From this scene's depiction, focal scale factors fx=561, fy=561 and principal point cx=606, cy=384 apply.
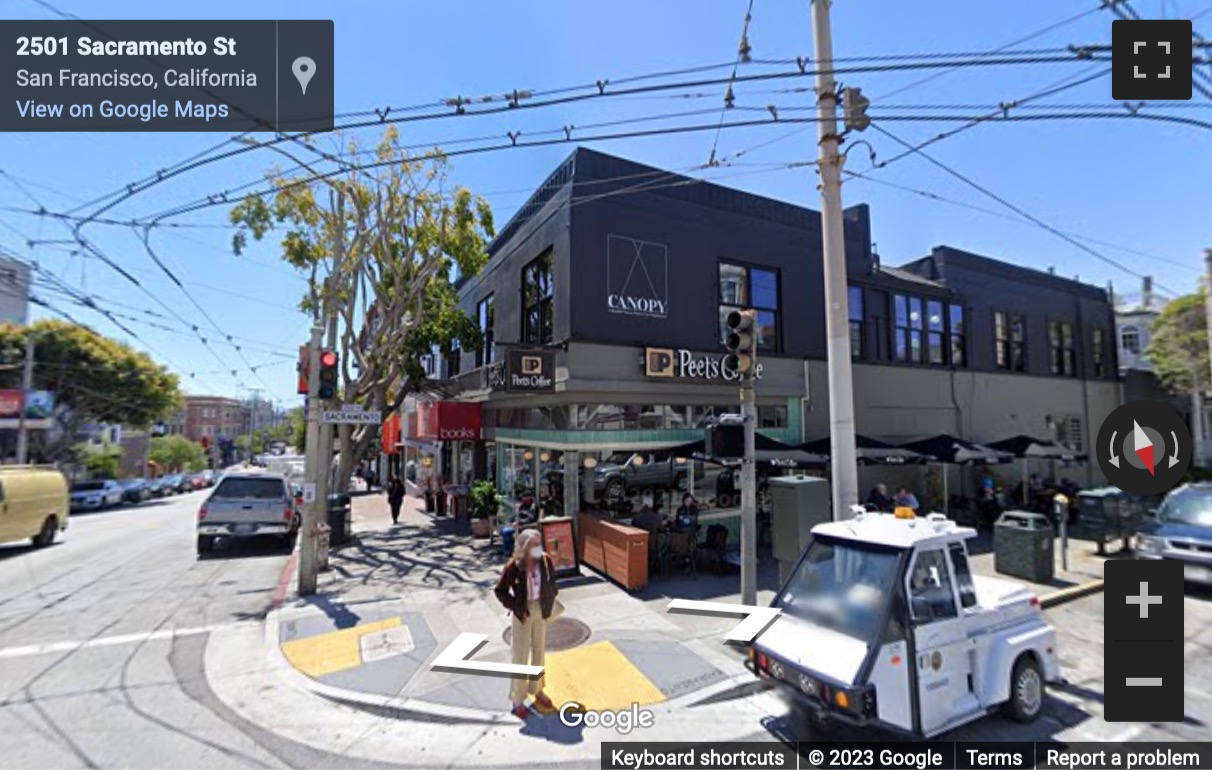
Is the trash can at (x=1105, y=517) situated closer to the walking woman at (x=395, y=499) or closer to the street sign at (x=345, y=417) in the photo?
the street sign at (x=345, y=417)

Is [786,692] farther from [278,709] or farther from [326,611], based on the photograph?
[326,611]

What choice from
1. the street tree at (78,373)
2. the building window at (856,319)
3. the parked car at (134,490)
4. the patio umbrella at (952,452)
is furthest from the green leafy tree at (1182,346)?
the street tree at (78,373)

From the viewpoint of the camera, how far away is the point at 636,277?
41.1ft

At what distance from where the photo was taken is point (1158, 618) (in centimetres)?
598

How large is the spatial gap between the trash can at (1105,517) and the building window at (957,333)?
762cm

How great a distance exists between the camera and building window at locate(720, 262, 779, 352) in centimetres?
1400

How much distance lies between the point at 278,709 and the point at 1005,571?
440 inches

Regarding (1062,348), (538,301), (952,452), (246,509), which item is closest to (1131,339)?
(1062,348)

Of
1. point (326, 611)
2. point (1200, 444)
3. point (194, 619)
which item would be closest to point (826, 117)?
point (326, 611)

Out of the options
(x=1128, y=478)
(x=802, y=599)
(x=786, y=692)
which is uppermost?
A: (x=1128, y=478)

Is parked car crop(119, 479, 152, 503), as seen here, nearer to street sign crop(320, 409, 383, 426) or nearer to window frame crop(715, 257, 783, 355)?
street sign crop(320, 409, 383, 426)

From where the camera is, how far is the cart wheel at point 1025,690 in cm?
488

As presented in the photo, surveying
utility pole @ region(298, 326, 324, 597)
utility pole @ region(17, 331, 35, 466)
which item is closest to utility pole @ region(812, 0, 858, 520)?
utility pole @ region(298, 326, 324, 597)

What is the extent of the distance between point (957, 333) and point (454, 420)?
54.6ft
